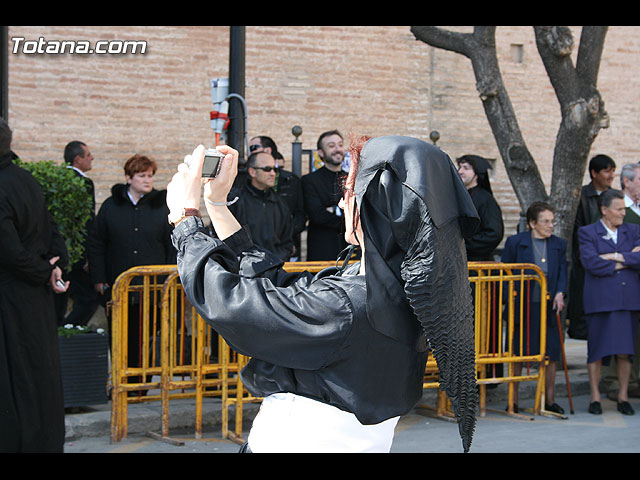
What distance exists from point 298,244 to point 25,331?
15.1ft

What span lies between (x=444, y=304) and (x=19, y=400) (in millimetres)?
3592

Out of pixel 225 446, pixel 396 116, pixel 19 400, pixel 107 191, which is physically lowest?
pixel 225 446

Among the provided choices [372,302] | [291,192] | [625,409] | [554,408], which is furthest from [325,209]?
[372,302]

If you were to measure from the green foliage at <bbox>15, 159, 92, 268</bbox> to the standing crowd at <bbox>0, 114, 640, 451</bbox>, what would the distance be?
0.26 meters

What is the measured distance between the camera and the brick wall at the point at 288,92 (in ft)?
42.6

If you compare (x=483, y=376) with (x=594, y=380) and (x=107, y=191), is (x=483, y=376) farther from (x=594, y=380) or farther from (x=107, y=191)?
(x=107, y=191)

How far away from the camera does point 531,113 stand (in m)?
16.3

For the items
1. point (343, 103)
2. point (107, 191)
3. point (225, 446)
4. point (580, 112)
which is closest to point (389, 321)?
point (225, 446)

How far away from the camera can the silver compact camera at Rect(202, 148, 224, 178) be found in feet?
9.09

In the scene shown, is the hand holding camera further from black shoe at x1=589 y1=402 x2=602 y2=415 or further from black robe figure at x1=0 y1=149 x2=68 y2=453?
black shoe at x1=589 y1=402 x2=602 y2=415

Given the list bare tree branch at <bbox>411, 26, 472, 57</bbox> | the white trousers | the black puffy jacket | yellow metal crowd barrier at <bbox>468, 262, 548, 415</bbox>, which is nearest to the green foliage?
the black puffy jacket

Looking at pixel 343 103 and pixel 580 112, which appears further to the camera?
pixel 343 103

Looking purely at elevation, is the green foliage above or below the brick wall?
below

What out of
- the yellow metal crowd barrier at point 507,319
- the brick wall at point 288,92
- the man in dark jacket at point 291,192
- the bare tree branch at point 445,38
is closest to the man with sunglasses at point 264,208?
the man in dark jacket at point 291,192
